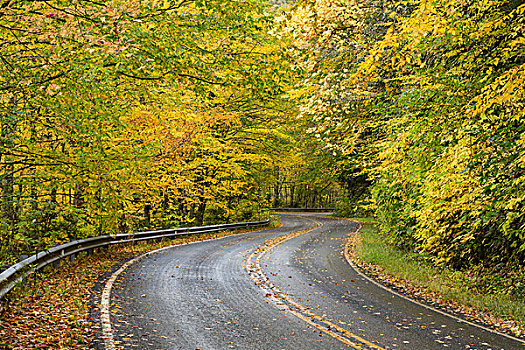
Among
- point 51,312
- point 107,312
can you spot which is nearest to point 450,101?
point 107,312

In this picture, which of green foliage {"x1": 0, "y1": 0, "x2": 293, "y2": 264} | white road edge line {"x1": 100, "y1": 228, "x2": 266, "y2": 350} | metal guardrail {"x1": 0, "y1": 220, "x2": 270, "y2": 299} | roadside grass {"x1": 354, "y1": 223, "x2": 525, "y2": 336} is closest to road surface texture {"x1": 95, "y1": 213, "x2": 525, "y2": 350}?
white road edge line {"x1": 100, "y1": 228, "x2": 266, "y2": 350}

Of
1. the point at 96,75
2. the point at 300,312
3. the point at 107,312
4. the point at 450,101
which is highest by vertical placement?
the point at 450,101

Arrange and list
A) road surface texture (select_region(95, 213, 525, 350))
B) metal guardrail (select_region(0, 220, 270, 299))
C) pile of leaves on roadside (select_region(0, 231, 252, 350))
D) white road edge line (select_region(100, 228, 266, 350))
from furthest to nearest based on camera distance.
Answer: metal guardrail (select_region(0, 220, 270, 299))
road surface texture (select_region(95, 213, 525, 350))
white road edge line (select_region(100, 228, 266, 350))
pile of leaves on roadside (select_region(0, 231, 252, 350))

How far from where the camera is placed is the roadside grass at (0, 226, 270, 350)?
5.96m

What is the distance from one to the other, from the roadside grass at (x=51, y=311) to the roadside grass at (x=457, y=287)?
736 centimetres

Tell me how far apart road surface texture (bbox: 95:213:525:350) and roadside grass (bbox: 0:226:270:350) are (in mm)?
411

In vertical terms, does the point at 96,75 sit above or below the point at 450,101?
below

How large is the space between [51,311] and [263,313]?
3.69 meters

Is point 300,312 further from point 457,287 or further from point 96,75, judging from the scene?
point 96,75

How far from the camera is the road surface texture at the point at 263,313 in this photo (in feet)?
21.5

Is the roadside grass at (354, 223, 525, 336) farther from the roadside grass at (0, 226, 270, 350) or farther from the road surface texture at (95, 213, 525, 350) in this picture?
the roadside grass at (0, 226, 270, 350)

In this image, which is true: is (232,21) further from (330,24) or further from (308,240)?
(308,240)

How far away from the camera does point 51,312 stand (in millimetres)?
7309

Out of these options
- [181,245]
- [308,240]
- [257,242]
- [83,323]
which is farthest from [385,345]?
[308,240]
